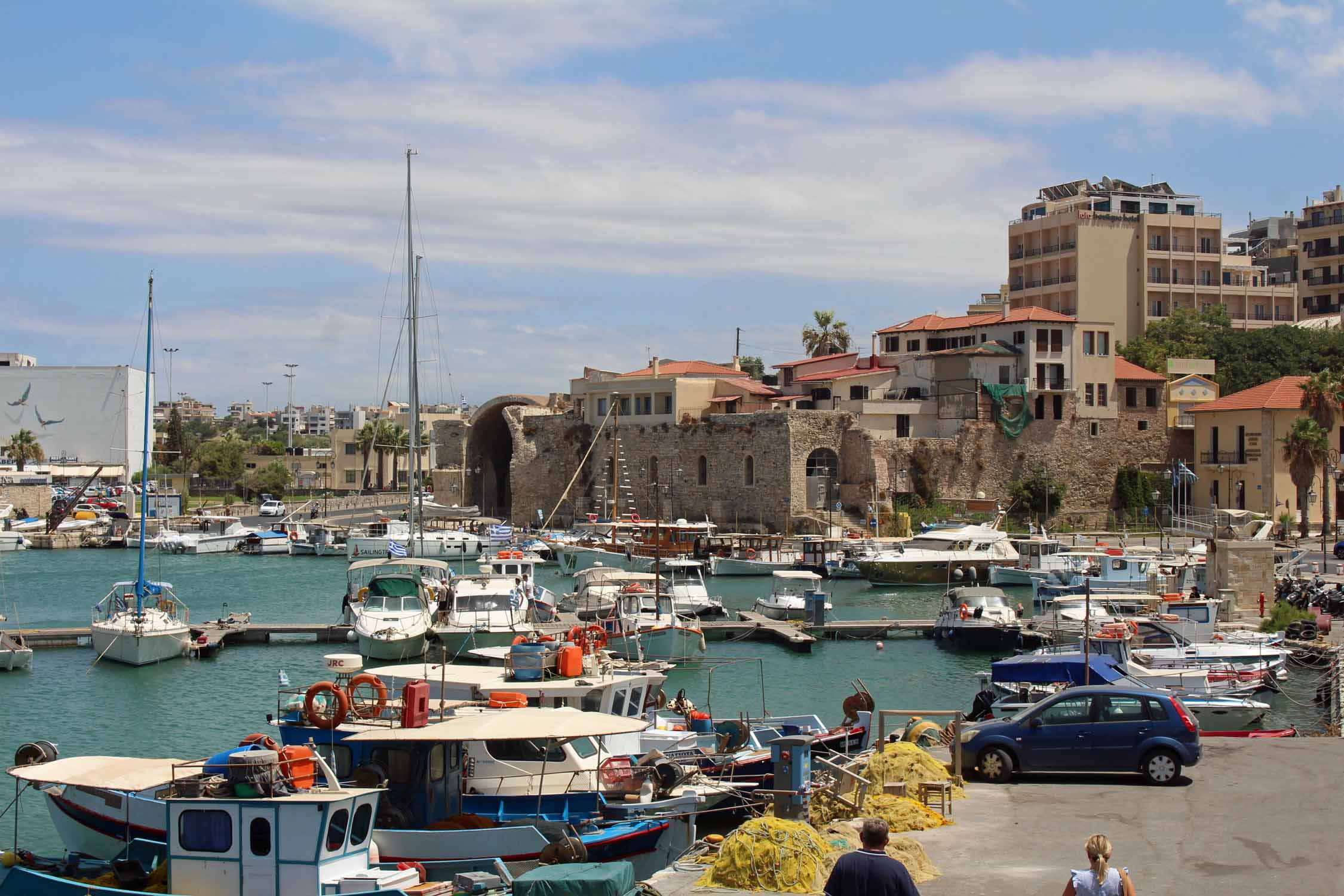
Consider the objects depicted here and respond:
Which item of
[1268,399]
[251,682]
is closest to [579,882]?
[251,682]

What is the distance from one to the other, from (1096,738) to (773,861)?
17.5ft

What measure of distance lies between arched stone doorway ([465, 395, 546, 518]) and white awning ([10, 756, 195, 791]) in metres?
59.8

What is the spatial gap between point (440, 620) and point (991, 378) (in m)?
34.2

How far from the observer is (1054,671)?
24.4 meters

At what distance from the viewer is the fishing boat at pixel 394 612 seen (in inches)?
1329

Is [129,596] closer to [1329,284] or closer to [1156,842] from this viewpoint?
[1156,842]

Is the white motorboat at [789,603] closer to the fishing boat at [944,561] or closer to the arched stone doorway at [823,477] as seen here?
the fishing boat at [944,561]

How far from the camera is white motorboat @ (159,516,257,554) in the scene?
236 ft

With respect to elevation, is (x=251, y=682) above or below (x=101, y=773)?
below

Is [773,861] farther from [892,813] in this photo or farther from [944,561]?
[944,561]

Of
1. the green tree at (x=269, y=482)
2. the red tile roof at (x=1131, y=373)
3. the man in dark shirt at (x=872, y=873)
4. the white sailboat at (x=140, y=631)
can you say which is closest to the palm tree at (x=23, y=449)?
the green tree at (x=269, y=482)

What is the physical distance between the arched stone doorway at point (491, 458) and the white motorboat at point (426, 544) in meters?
12.5

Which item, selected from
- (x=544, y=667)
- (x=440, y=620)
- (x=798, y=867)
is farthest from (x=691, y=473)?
(x=798, y=867)

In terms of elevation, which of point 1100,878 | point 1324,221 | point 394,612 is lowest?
point 394,612
